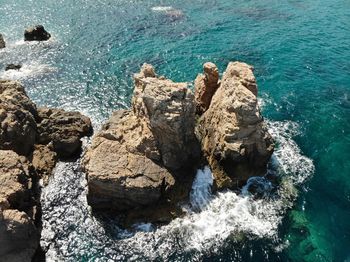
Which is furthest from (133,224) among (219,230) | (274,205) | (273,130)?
(273,130)

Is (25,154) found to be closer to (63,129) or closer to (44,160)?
(44,160)

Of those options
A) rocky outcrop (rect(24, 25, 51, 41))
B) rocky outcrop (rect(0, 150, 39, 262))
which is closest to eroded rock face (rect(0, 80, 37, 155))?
rocky outcrop (rect(0, 150, 39, 262))

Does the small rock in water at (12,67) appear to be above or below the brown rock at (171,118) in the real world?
below

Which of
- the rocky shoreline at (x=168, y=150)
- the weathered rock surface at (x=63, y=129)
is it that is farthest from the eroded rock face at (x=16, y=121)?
the rocky shoreline at (x=168, y=150)

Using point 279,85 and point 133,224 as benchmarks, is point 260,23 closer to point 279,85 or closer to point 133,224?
point 279,85

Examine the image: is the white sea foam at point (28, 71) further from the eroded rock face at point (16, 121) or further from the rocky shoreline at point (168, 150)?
the rocky shoreline at point (168, 150)

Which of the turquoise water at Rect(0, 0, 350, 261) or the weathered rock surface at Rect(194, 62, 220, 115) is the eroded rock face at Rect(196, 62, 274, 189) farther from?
the turquoise water at Rect(0, 0, 350, 261)

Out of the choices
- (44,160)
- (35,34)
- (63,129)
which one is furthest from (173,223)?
(35,34)
